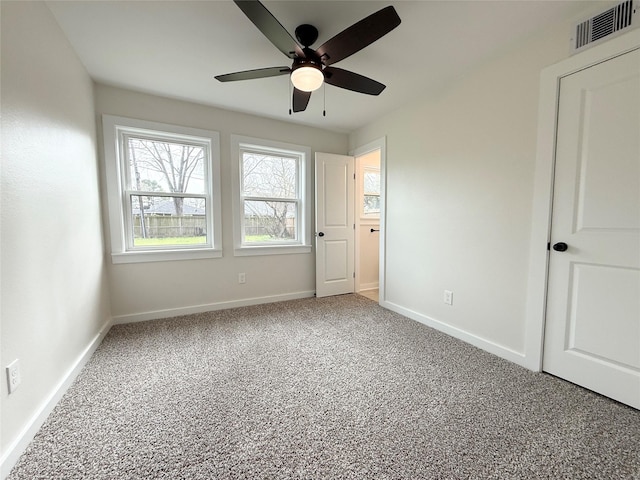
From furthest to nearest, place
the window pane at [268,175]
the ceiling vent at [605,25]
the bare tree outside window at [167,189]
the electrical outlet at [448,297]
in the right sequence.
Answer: the window pane at [268,175]
the bare tree outside window at [167,189]
the electrical outlet at [448,297]
the ceiling vent at [605,25]

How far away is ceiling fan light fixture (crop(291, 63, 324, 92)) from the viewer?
1592mm

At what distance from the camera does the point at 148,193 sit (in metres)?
2.79

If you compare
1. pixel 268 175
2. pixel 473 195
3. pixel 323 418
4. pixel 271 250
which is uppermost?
pixel 268 175

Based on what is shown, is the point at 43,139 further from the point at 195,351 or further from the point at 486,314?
the point at 486,314

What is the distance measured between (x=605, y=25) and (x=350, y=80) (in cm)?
147

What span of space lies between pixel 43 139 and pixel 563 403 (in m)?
3.39

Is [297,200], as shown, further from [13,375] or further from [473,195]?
[13,375]

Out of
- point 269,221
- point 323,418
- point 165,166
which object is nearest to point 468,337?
point 323,418

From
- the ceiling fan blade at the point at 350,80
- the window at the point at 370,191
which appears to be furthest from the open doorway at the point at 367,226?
the ceiling fan blade at the point at 350,80

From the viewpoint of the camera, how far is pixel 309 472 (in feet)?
3.65

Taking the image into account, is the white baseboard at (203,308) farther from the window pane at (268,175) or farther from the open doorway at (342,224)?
the window pane at (268,175)

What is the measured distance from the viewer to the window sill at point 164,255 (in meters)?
2.68

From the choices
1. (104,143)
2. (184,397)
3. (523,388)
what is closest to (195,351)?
(184,397)

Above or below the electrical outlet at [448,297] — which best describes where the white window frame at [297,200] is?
above
